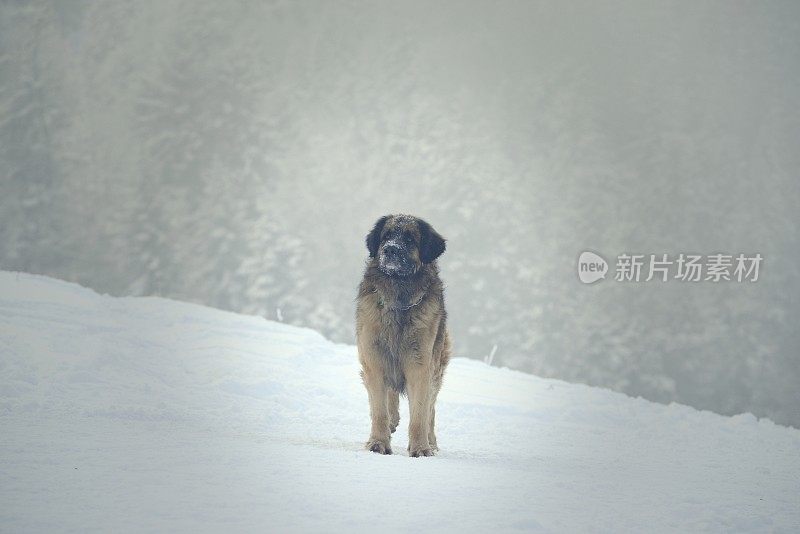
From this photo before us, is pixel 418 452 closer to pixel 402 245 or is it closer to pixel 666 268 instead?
pixel 402 245

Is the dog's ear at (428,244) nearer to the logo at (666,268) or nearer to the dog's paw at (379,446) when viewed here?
the dog's paw at (379,446)

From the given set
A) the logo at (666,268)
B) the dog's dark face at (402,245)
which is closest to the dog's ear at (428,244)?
the dog's dark face at (402,245)

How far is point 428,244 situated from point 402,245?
0.40m

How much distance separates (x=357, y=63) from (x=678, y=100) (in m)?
27.8

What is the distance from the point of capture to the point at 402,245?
22.8 feet

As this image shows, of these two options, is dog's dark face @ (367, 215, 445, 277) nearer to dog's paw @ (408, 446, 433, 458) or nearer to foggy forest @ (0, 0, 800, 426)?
dog's paw @ (408, 446, 433, 458)

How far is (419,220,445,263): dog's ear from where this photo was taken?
7.23 m

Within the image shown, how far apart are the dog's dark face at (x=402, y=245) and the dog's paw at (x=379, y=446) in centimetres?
151

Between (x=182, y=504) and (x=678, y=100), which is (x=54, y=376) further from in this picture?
(x=678, y=100)

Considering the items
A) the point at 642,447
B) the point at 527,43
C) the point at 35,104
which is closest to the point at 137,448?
the point at 642,447

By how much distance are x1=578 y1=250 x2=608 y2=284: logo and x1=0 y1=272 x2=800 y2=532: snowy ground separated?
27.7m

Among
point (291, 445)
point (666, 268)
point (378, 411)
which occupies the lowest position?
point (291, 445)

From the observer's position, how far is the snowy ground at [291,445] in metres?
3.89

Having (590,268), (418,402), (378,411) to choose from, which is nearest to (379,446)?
(378,411)
